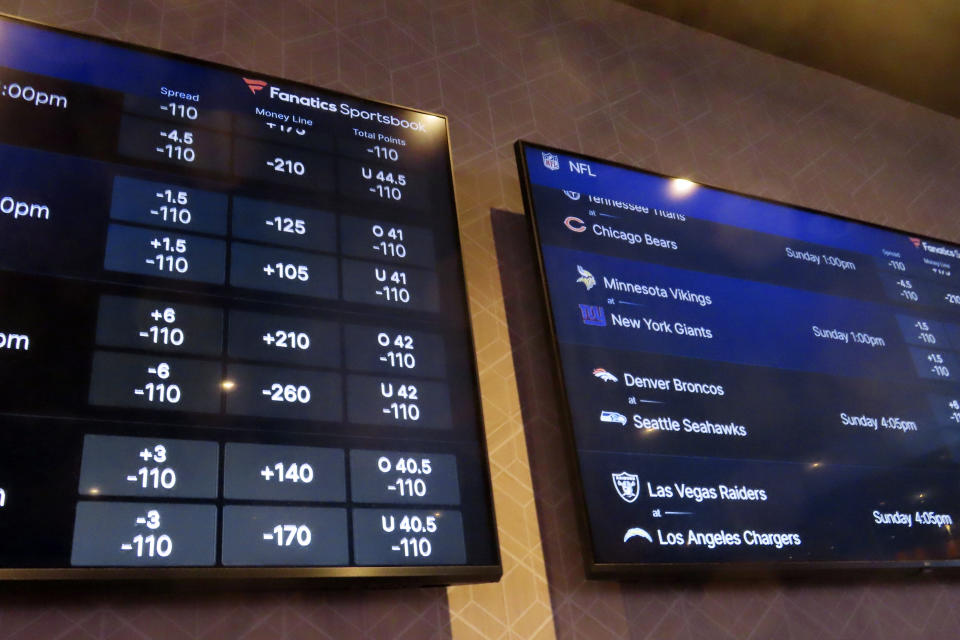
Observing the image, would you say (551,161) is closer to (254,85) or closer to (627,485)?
(254,85)

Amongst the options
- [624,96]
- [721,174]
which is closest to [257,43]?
[624,96]

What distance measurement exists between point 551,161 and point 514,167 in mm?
151

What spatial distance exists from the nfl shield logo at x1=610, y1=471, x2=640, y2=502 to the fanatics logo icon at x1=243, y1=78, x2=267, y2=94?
1290mm

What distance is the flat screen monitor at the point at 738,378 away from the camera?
6.88ft

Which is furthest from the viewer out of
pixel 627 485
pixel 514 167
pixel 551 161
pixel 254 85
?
pixel 514 167

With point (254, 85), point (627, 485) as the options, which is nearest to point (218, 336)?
point (254, 85)

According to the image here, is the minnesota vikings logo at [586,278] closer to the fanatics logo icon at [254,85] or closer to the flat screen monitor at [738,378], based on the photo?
the flat screen monitor at [738,378]

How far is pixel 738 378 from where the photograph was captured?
238cm

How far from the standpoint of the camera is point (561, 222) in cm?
247

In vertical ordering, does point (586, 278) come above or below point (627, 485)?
above

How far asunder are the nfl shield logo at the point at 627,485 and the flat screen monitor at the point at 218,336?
331 millimetres

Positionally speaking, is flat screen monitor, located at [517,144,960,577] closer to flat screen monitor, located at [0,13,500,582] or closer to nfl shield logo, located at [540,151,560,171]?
nfl shield logo, located at [540,151,560,171]

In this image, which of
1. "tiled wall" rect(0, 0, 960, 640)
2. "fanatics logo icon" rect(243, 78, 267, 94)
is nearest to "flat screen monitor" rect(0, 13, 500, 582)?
"fanatics logo icon" rect(243, 78, 267, 94)

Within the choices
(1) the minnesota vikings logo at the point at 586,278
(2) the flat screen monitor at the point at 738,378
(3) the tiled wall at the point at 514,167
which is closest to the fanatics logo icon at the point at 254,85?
(3) the tiled wall at the point at 514,167
